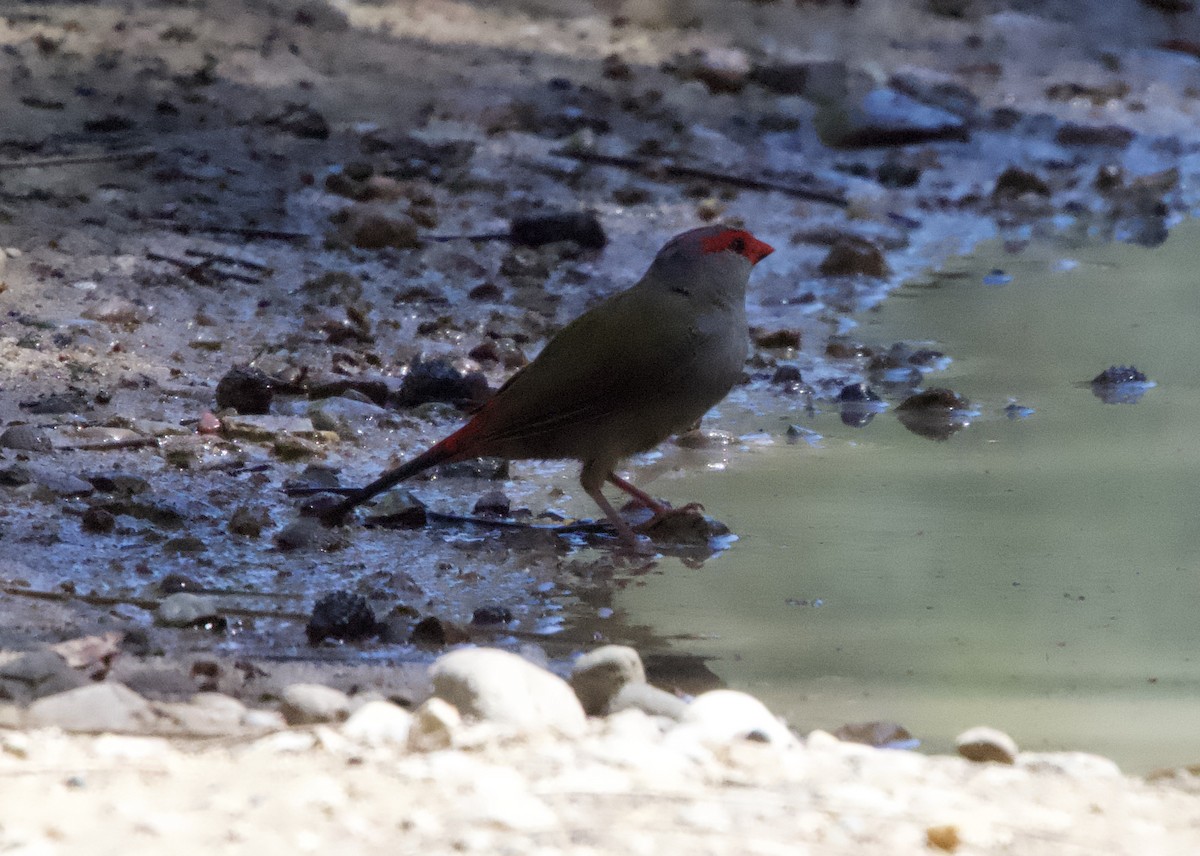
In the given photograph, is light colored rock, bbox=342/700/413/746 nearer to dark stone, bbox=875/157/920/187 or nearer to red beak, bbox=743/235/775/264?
red beak, bbox=743/235/775/264

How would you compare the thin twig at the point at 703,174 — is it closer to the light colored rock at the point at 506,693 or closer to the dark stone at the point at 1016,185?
the dark stone at the point at 1016,185

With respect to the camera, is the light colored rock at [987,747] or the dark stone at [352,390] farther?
the dark stone at [352,390]

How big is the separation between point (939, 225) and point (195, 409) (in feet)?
13.9

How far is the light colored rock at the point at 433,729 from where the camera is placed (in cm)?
231

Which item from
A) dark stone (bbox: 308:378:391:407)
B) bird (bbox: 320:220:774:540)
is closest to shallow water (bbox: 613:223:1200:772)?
bird (bbox: 320:220:774:540)

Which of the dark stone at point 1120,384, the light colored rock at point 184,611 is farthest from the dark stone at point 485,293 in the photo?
the light colored rock at point 184,611

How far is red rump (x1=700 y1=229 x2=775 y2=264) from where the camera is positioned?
400 cm

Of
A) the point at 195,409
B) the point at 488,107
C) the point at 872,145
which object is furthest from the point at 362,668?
the point at 872,145

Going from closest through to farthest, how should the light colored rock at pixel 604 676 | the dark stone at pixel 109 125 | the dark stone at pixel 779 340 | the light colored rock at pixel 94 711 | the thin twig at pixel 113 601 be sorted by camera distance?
the light colored rock at pixel 94 711 → the light colored rock at pixel 604 676 → the thin twig at pixel 113 601 → the dark stone at pixel 779 340 → the dark stone at pixel 109 125

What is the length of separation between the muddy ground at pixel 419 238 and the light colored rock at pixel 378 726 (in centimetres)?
10

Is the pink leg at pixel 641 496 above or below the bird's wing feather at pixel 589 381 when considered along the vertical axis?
below

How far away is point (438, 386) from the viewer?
457 cm

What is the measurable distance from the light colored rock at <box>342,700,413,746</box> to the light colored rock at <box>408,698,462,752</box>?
0.02 metres

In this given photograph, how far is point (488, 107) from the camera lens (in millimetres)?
8414
